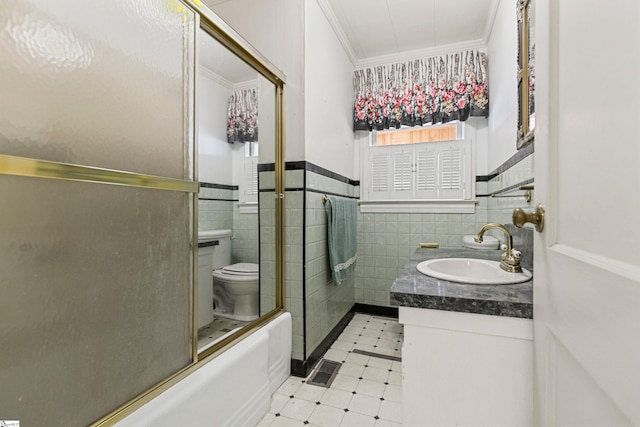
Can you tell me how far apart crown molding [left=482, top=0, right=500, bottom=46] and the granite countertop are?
1.95 meters

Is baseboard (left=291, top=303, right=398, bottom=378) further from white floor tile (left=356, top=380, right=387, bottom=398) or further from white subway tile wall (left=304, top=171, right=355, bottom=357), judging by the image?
white floor tile (left=356, top=380, right=387, bottom=398)

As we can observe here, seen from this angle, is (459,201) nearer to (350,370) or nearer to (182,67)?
(350,370)

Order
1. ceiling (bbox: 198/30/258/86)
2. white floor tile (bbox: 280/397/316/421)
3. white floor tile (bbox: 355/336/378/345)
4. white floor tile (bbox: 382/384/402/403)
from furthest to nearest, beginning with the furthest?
white floor tile (bbox: 355/336/378/345)
white floor tile (bbox: 382/384/402/403)
white floor tile (bbox: 280/397/316/421)
ceiling (bbox: 198/30/258/86)

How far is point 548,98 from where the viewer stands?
2.02ft

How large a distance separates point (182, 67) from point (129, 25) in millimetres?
209

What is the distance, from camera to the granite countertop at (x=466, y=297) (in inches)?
32.4

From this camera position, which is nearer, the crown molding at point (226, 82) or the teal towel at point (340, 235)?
the crown molding at point (226, 82)

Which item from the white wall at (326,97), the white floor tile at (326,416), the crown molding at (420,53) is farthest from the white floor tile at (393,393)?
the crown molding at (420,53)

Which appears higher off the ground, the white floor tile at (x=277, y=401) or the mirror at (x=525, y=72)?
the mirror at (x=525, y=72)

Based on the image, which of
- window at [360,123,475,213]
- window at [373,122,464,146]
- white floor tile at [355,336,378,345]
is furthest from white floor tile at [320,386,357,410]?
window at [373,122,464,146]

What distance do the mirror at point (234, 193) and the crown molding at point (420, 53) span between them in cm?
133

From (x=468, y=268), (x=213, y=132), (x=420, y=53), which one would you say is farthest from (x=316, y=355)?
(x=420, y=53)

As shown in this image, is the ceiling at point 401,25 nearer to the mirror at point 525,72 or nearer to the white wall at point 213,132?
the white wall at point 213,132

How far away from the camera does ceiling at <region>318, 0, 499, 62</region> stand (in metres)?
2.04
